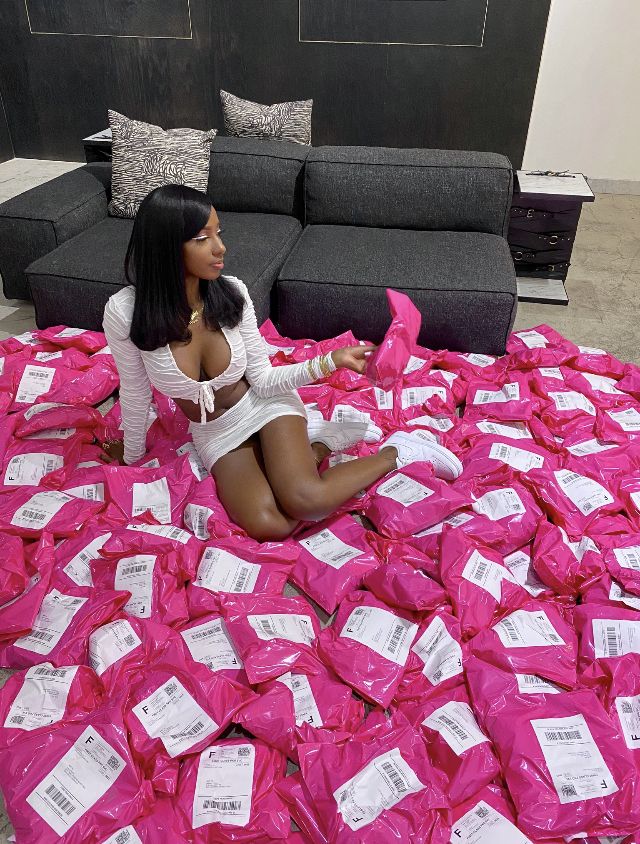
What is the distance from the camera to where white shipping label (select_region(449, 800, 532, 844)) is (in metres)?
1.14

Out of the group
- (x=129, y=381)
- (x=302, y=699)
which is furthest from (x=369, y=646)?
(x=129, y=381)

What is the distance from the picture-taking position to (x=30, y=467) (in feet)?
6.53

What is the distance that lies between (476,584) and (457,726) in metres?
0.36

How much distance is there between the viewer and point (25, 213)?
9.10 feet

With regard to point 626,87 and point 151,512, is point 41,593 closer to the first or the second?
point 151,512

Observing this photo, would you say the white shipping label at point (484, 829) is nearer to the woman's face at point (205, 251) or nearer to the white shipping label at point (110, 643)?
the white shipping label at point (110, 643)

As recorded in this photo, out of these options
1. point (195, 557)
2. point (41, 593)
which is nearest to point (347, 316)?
point (195, 557)

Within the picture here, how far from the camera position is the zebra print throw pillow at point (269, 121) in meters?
3.43

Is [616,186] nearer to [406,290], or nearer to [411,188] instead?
[411,188]

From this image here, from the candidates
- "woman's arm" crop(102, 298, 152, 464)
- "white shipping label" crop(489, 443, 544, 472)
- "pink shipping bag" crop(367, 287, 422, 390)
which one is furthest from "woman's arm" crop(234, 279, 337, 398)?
"white shipping label" crop(489, 443, 544, 472)

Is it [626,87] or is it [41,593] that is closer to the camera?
[41,593]

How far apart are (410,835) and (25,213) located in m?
2.62

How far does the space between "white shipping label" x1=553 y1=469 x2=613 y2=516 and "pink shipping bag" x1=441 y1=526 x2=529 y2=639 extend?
13.3 inches

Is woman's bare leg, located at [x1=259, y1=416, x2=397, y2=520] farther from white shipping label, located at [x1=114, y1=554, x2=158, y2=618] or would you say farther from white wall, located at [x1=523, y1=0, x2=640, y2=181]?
white wall, located at [x1=523, y1=0, x2=640, y2=181]
